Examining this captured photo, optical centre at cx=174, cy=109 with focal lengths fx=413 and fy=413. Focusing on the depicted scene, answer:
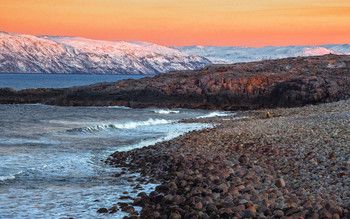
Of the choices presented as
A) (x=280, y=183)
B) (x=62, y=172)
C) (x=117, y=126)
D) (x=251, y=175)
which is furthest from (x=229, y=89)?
(x=280, y=183)

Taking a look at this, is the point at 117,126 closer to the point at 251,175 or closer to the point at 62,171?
the point at 62,171

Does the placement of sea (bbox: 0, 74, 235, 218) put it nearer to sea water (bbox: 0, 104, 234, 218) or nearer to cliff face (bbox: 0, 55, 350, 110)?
sea water (bbox: 0, 104, 234, 218)

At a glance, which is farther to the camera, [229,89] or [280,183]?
[229,89]

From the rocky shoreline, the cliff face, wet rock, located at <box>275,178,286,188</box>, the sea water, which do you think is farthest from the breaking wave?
wet rock, located at <box>275,178,286,188</box>

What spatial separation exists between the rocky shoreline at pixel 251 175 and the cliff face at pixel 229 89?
36.1m

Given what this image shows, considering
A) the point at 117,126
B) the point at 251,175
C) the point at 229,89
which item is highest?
the point at 229,89

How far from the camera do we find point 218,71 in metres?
69.5

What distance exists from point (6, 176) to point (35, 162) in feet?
10.9

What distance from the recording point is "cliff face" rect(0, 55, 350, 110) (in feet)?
183

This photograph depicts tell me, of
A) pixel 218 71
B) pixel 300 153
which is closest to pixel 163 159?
pixel 300 153

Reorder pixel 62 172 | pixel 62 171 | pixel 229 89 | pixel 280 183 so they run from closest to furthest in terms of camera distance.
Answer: pixel 280 183 < pixel 62 172 < pixel 62 171 < pixel 229 89

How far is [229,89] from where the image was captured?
6106 centimetres

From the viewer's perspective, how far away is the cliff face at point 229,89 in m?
55.8

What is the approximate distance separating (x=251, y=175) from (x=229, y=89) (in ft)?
158
